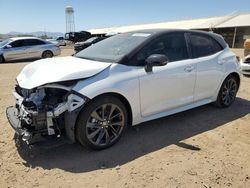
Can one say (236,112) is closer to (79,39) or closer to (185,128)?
(185,128)

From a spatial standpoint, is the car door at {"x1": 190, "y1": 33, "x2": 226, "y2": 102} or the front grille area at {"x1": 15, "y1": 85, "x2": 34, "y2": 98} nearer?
the front grille area at {"x1": 15, "y1": 85, "x2": 34, "y2": 98}

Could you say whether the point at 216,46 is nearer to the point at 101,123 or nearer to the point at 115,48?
the point at 115,48

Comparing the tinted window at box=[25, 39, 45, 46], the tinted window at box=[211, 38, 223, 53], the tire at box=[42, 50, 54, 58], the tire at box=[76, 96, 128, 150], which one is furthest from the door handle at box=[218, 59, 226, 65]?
the tinted window at box=[25, 39, 45, 46]

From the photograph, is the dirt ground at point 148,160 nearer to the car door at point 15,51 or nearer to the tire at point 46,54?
the car door at point 15,51

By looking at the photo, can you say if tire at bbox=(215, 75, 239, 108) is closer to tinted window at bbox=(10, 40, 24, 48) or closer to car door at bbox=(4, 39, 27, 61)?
car door at bbox=(4, 39, 27, 61)

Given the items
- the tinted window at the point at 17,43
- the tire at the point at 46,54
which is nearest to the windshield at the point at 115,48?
the tinted window at the point at 17,43

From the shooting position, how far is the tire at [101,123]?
3959mm

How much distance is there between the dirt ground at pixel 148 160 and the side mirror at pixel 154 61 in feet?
3.70

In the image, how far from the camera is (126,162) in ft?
12.9

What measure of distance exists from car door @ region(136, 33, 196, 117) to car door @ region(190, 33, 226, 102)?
0.20m

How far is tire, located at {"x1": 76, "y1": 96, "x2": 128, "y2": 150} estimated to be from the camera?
13.0ft

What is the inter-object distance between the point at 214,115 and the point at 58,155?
317 centimetres

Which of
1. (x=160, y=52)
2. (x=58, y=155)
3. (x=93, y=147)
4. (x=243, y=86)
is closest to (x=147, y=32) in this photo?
(x=160, y=52)

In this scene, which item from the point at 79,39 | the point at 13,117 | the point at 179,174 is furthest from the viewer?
the point at 79,39
